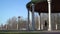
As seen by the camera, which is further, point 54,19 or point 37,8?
point 54,19

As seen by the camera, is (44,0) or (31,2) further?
(31,2)

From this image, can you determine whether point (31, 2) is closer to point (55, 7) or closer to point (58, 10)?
point (55, 7)

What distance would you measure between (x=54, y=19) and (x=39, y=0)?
51.3m

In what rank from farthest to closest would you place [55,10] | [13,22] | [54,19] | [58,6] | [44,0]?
1. [13,22]
2. [54,19]
3. [55,10]
4. [58,6]
5. [44,0]

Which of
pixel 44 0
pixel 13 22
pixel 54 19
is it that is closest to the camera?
pixel 44 0

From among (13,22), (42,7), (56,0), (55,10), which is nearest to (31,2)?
(56,0)

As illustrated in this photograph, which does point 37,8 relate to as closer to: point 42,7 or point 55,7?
point 42,7

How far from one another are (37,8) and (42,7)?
116 centimetres

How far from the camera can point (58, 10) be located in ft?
→ 134

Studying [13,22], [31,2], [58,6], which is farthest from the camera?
[13,22]

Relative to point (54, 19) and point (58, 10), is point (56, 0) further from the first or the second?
point (54, 19)

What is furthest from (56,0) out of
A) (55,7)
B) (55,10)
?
(55,10)

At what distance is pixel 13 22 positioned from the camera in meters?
94.8

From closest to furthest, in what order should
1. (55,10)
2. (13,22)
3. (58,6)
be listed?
1. (58,6)
2. (55,10)
3. (13,22)
